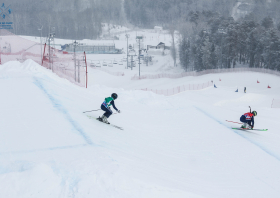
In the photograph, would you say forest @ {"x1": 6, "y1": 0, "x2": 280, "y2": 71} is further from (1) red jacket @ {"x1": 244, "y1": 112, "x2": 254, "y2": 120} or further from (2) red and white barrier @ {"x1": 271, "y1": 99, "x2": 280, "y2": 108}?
(1) red jacket @ {"x1": 244, "y1": 112, "x2": 254, "y2": 120}

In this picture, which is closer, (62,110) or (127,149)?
(127,149)

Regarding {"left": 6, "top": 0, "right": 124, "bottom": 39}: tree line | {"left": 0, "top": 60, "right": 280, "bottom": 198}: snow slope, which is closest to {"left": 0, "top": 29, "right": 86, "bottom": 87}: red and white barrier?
{"left": 0, "top": 60, "right": 280, "bottom": 198}: snow slope

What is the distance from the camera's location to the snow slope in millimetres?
5672

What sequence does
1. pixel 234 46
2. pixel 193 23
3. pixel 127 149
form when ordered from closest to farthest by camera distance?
pixel 127 149 < pixel 234 46 < pixel 193 23

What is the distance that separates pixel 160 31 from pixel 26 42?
94.1m

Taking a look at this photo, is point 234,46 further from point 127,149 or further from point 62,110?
point 127,149

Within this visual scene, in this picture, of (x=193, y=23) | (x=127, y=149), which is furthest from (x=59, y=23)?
(x=127, y=149)

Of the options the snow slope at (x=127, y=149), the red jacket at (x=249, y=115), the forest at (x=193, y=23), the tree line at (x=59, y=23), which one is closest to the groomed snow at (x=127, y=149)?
the snow slope at (x=127, y=149)

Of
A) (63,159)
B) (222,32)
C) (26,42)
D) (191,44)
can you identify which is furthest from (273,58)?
(63,159)

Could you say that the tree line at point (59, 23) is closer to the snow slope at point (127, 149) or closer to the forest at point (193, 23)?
the forest at point (193, 23)

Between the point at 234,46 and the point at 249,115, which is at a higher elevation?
the point at 234,46

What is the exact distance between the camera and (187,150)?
398 inches

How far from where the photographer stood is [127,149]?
28.2 feet

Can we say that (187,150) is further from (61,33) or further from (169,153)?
(61,33)
